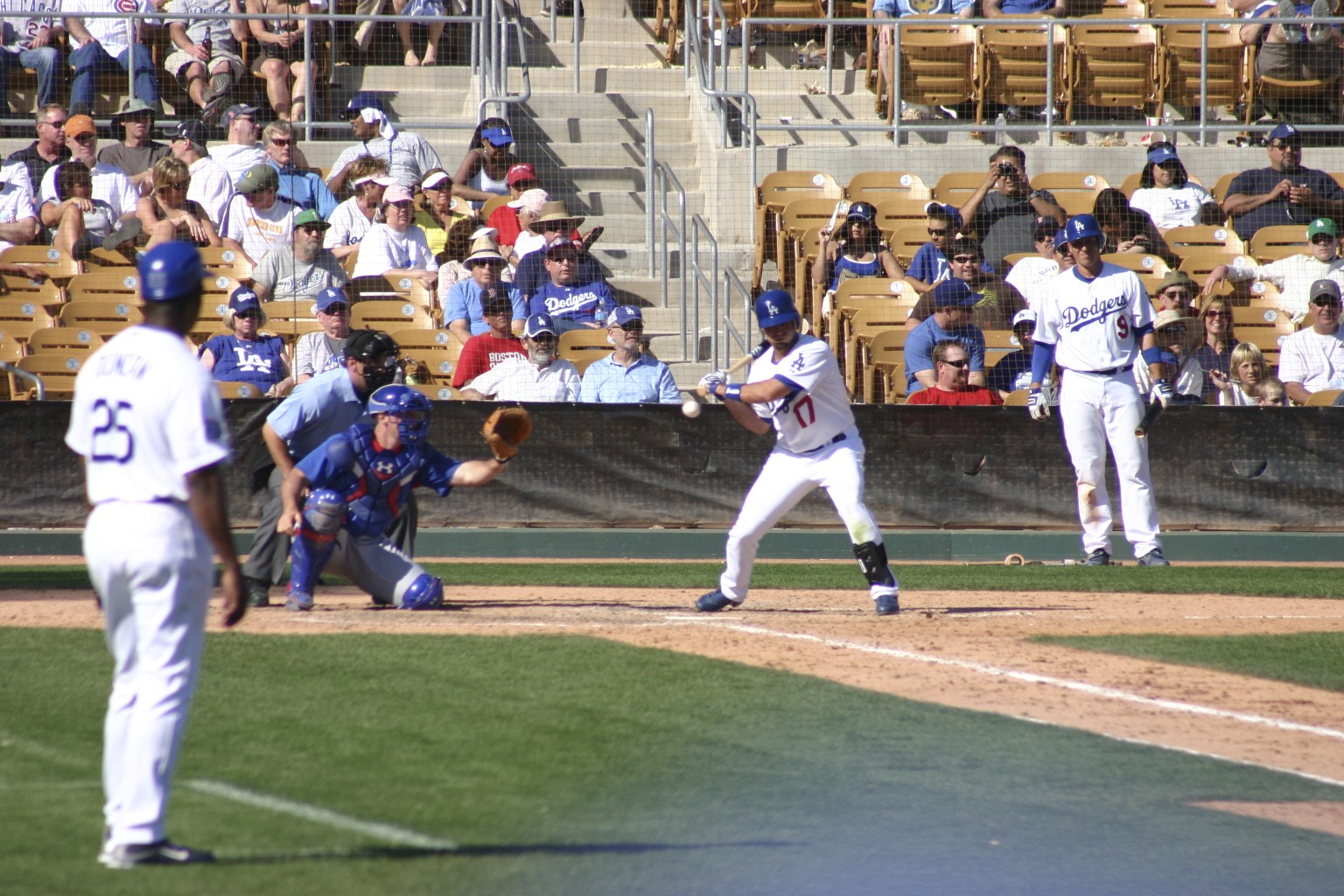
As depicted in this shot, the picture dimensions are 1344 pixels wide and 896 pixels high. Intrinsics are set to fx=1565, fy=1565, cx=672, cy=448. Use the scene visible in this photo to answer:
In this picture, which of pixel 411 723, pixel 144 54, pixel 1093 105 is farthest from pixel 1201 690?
pixel 144 54

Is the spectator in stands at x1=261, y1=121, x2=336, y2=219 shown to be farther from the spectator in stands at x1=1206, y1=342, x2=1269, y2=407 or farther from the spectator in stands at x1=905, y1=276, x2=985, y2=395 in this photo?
the spectator in stands at x1=1206, y1=342, x2=1269, y2=407

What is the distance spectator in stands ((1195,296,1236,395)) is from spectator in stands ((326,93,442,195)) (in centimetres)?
745

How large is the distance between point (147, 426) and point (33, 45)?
1433 centimetres

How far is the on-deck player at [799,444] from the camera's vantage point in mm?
8594

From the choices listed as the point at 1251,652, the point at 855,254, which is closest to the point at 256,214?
the point at 855,254

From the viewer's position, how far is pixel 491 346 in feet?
42.8

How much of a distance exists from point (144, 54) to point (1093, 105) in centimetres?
1033

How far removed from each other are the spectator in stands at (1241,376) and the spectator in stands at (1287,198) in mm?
2526

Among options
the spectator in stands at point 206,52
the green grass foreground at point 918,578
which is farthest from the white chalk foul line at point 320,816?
the spectator in stands at point 206,52

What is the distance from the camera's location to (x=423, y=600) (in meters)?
8.91

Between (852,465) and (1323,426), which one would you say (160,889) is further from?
(1323,426)

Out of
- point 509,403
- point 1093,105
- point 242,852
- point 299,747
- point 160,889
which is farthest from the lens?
point 1093,105

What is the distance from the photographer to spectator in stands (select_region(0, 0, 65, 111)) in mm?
16156

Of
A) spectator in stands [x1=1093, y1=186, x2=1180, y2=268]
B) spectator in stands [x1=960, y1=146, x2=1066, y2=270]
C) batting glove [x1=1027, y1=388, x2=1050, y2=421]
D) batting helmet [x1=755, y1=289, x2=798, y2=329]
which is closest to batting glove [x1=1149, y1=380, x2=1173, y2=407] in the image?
batting glove [x1=1027, y1=388, x2=1050, y2=421]
